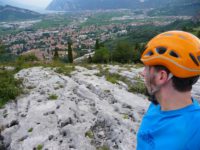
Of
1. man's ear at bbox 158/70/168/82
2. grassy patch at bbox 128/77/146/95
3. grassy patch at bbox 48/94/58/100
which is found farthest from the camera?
grassy patch at bbox 128/77/146/95

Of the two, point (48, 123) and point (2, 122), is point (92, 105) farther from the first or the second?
point (2, 122)

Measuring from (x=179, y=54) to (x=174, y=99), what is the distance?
574 mm

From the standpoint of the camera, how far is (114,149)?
7.73 meters

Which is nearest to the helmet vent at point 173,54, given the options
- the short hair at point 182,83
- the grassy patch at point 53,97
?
the short hair at point 182,83

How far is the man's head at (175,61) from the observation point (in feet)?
9.95

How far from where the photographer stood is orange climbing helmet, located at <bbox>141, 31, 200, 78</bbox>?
9.93 feet

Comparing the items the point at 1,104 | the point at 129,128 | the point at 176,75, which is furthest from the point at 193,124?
the point at 1,104

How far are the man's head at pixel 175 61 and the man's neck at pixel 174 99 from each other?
6cm

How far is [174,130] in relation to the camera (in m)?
2.92

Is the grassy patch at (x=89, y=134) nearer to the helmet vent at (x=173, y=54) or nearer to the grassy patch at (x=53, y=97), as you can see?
the grassy patch at (x=53, y=97)

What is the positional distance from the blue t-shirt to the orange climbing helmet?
0.45m

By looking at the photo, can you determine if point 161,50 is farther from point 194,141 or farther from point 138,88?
point 138,88

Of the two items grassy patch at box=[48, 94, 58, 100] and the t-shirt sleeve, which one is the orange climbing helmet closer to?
the t-shirt sleeve

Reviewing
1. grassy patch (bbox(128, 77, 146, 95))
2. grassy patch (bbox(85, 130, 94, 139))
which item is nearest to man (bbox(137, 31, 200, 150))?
grassy patch (bbox(85, 130, 94, 139))
